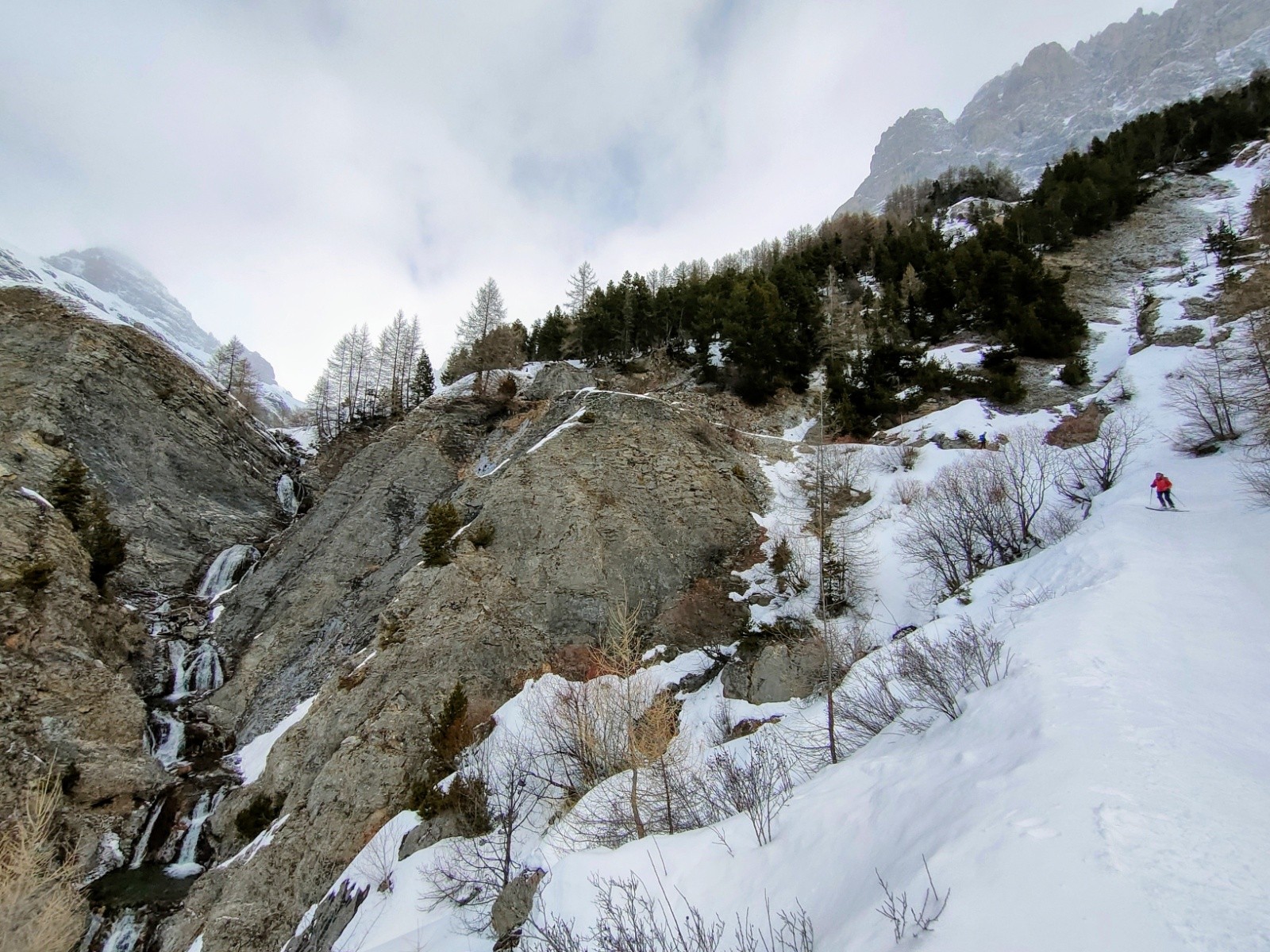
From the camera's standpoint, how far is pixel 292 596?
26328mm

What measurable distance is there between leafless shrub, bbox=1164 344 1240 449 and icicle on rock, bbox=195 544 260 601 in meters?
46.3

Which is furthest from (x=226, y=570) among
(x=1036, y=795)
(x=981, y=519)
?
(x=981, y=519)

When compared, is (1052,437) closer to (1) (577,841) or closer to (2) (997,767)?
(2) (997,767)

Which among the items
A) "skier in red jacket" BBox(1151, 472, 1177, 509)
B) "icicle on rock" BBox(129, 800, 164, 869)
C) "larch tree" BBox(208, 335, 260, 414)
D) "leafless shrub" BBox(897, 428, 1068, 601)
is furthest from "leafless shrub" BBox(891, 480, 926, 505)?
"larch tree" BBox(208, 335, 260, 414)

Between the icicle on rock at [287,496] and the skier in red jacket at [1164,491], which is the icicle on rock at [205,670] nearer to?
the icicle on rock at [287,496]

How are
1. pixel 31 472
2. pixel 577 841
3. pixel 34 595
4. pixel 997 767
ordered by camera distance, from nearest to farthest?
pixel 997 767, pixel 577 841, pixel 34 595, pixel 31 472

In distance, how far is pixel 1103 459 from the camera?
21.3 meters

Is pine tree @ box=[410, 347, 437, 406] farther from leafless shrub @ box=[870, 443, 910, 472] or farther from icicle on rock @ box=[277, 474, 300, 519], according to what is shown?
leafless shrub @ box=[870, 443, 910, 472]

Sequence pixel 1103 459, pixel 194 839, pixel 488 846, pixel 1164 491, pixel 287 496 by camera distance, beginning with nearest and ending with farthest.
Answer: pixel 488 846
pixel 1164 491
pixel 194 839
pixel 1103 459
pixel 287 496

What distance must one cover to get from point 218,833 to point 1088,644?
2691 centimetres

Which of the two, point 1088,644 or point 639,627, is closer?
point 1088,644

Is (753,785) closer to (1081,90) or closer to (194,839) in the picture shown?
(194,839)

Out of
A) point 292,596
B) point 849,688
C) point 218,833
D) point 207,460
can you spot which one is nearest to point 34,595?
point 292,596

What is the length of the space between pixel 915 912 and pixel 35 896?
730 inches
